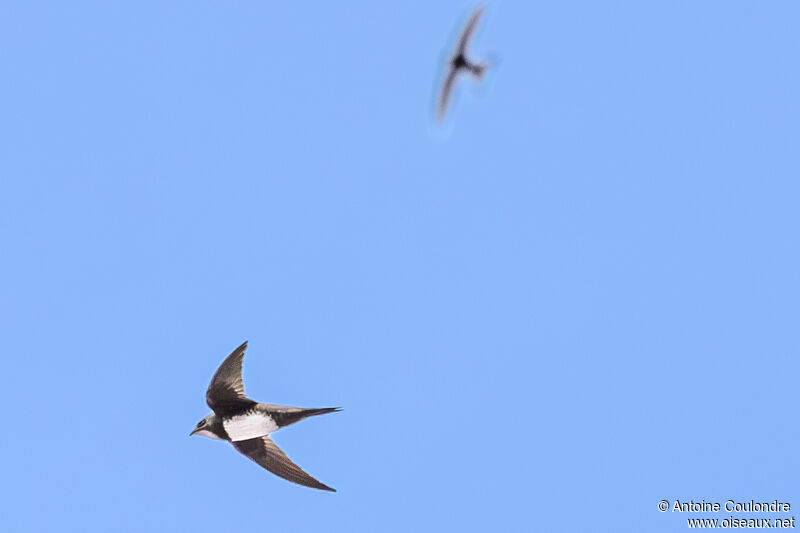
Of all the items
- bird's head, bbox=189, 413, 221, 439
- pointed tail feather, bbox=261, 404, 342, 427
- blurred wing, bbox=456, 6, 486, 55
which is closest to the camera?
pointed tail feather, bbox=261, 404, 342, 427

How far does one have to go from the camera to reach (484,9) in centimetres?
2192

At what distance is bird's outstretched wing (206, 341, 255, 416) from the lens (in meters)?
19.8

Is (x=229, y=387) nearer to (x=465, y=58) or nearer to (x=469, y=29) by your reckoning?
(x=465, y=58)

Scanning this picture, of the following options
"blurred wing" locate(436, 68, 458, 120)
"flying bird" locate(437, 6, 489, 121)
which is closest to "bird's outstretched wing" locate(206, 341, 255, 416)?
"blurred wing" locate(436, 68, 458, 120)

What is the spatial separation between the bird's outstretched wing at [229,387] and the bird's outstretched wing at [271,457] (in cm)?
121

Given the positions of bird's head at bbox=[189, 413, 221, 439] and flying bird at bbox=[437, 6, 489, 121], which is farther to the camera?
flying bird at bbox=[437, 6, 489, 121]

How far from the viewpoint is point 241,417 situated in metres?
20.1

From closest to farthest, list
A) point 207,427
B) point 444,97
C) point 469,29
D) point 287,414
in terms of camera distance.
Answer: point 287,414 → point 207,427 → point 469,29 → point 444,97

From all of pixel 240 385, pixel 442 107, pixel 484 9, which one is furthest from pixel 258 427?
pixel 484 9

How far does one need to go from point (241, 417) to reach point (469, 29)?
1025cm

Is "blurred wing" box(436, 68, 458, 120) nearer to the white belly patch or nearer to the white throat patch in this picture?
the white belly patch

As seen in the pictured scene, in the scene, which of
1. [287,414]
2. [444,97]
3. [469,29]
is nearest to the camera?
[287,414]

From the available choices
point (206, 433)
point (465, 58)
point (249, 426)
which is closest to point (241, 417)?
point (249, 426)

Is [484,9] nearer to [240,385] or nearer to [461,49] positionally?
[461,49]
